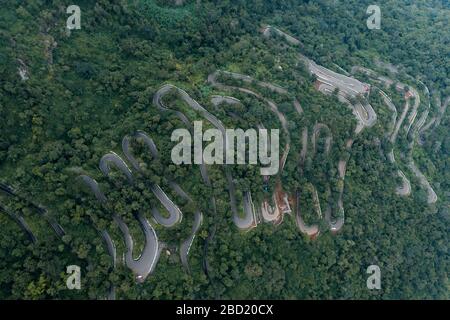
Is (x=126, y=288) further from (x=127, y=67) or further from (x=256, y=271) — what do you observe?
(x=127, y=67)

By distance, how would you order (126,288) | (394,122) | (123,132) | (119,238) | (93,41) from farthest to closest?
(394,122) → (93,41) → (123,132) → (119,238) → (126,288)

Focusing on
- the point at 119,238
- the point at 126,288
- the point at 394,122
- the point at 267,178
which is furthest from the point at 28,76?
the point at 394,122

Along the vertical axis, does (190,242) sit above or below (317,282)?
above

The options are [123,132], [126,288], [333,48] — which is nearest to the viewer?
[126,288]

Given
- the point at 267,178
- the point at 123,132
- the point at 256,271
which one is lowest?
the point at 256,271

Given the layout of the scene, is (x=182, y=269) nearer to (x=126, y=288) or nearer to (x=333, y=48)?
(x=126, y=288)

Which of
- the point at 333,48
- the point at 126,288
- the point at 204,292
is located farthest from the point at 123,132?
the point at 333,48

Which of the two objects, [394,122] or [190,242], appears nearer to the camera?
[190,242]
